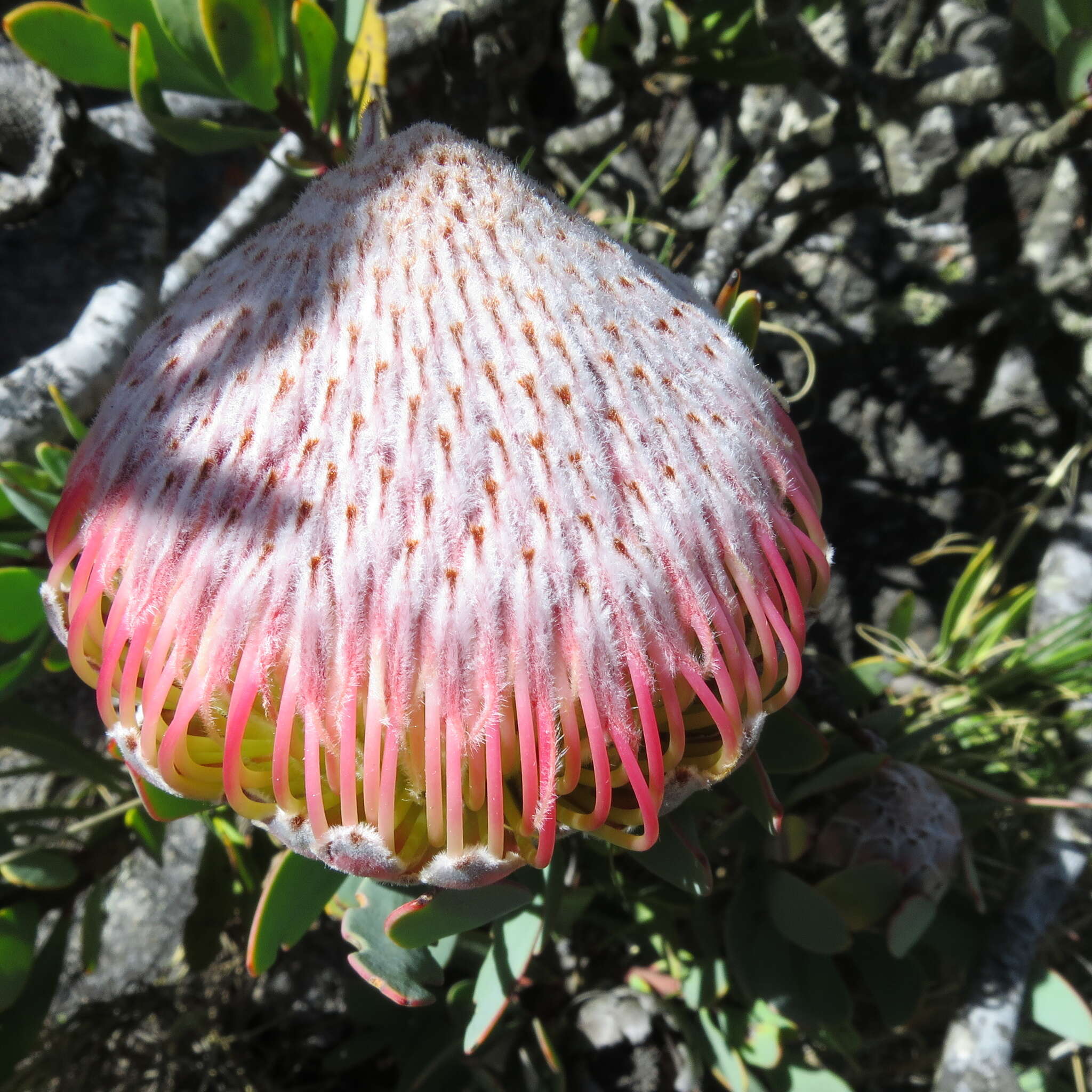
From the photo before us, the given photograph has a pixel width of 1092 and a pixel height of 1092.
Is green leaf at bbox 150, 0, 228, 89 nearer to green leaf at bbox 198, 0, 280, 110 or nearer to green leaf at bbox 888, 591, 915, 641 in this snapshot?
green leaf at bbox 198, 0, 280, 110

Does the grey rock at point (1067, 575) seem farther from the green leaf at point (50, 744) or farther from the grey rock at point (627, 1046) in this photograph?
the green leaf at point (50, 744)

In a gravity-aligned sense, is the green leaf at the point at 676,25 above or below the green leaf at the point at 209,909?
above

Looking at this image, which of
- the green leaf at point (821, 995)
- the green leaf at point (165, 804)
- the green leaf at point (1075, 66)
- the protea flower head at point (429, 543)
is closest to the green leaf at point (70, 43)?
the protea flower head at point (429, 543)

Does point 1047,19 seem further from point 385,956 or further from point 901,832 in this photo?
point 385,956

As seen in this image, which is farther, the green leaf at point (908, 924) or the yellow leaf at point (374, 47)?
the yellow leaf at point (374, 47)

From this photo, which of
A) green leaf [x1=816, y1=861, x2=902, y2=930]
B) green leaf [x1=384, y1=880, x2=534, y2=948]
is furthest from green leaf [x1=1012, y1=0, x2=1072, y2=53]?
green leaf [x1=384, y1=880, x2=534, y2=948]

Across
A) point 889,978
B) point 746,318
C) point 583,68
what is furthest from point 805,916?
point 583,68
